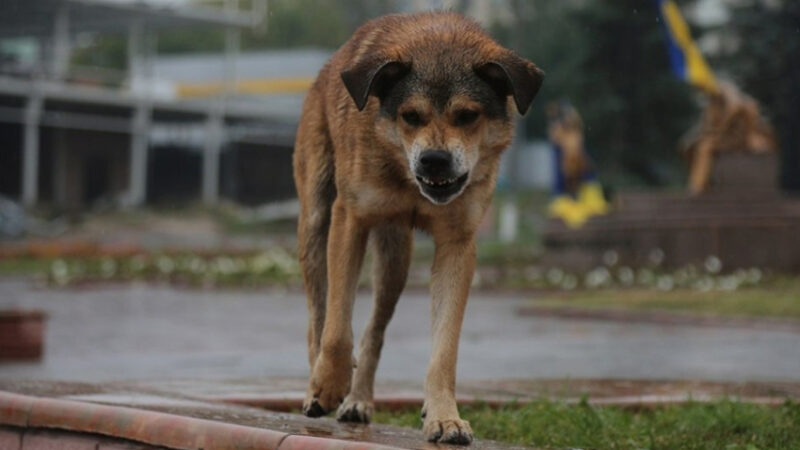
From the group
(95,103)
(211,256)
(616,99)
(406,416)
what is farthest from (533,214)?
(406,416)


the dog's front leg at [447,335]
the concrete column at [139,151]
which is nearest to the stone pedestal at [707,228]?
the dog's front leg at [447,335]

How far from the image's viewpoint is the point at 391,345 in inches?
583

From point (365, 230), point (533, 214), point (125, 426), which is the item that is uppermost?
point (365, 230)

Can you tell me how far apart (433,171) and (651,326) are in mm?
12291

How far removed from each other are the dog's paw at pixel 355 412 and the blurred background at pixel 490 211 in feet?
8.06

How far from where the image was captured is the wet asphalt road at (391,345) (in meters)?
11.8

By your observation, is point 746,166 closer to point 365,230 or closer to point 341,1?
point 365,230

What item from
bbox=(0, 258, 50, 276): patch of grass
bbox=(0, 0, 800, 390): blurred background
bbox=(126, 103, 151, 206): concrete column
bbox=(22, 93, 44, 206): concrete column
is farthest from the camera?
bbox=(126, 103, 151, 206): concrete column

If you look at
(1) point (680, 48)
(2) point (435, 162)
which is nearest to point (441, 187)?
(2) point (435, 162)

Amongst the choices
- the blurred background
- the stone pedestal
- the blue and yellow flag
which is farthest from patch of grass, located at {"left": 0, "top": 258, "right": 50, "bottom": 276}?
the blue and yellow flag

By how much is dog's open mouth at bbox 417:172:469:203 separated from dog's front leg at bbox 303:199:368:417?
0.62 metres

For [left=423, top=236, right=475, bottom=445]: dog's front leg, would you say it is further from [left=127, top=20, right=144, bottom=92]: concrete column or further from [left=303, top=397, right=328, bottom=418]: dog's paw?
[left=127, top=20, right=144, bottom=92]: concrete column

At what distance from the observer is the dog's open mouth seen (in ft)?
18.2

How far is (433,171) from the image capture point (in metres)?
5.50
